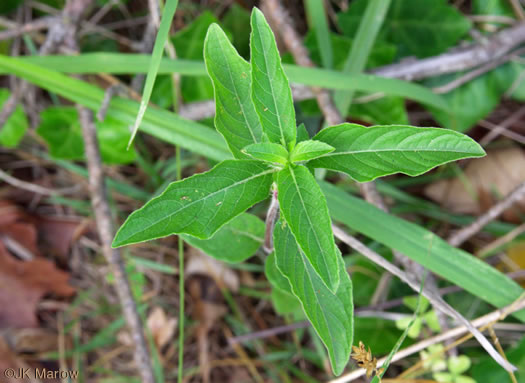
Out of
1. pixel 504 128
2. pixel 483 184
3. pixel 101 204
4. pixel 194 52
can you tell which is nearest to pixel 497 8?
pixel 504 128

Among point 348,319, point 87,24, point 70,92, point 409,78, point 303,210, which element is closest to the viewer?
point 303,210

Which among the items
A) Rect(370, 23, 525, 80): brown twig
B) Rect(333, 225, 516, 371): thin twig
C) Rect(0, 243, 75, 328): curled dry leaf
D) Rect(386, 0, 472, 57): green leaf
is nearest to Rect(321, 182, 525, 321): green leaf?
Rect(333, 225, 516, 371): thin twig

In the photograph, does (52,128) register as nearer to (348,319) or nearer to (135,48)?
(135,48)

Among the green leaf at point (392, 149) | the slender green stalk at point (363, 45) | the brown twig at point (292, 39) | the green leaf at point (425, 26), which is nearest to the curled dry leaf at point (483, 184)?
the green leaf at point (425, 26)

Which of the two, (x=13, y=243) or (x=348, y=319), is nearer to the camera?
(x=348, y=319)

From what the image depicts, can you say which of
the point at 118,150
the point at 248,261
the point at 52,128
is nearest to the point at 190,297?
the point at 248,261

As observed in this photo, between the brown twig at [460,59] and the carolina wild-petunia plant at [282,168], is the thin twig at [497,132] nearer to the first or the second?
the brown twig at [460,59]
